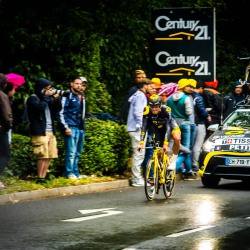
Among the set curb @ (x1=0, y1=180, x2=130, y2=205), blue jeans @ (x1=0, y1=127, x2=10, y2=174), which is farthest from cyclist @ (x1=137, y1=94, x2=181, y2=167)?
blue jeans @ (x1=0, y1=127, x2=10, y2=174)

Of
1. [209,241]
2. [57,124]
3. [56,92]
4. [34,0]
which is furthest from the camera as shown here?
[34,0]

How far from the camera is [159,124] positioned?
1546cm

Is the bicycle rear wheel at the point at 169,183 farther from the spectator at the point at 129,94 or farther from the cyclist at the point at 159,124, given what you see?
the spectator at the point at 129,94

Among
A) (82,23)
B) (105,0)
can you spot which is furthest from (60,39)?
(105,0)

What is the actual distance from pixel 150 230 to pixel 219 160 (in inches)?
239

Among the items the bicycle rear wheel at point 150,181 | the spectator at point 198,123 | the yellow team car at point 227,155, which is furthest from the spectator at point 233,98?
the bicycle rear wheel at point 150,181

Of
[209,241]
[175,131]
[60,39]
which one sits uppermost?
[60,39]

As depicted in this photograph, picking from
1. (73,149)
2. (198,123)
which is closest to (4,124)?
(73,149)

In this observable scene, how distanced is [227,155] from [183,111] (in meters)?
2.34

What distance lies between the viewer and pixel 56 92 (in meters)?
16.5

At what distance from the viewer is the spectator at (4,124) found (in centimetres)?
1476

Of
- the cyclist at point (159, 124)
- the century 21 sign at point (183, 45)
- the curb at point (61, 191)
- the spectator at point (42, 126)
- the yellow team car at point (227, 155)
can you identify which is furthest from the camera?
the century 21 sign at point (183, 45)

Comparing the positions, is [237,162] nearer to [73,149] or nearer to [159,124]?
[159,124]

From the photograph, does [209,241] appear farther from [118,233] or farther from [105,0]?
[105,0]
